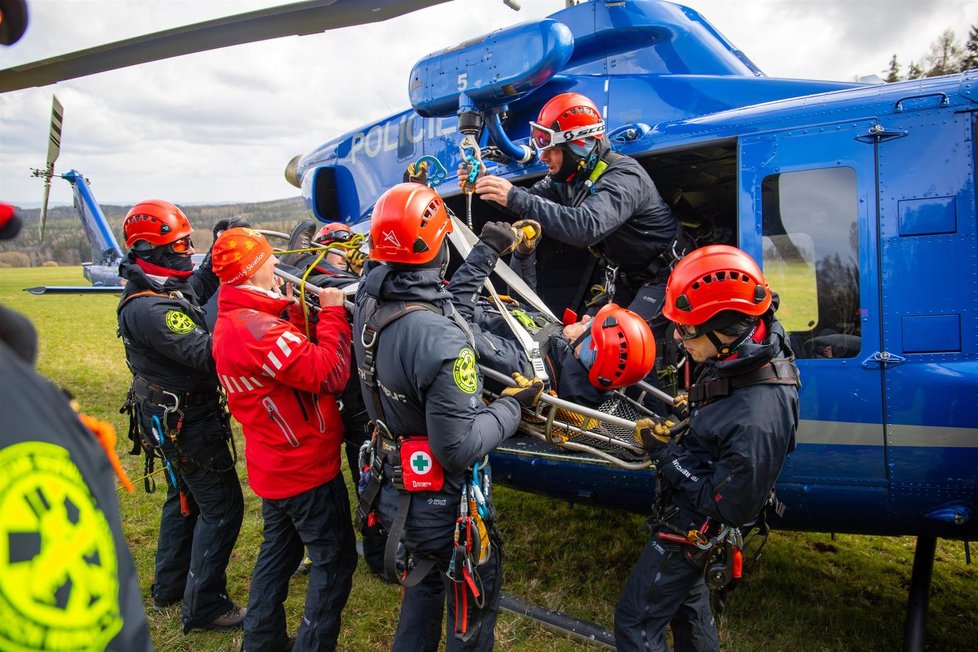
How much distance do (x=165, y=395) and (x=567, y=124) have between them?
9.83ft

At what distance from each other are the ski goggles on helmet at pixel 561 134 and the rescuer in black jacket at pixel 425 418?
1.30 meters

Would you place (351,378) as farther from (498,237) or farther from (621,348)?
(621,348)

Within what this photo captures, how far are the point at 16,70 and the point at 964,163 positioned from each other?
3.75 m

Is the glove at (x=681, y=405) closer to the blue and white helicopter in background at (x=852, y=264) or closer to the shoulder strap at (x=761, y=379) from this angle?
the blue and white helicopter in background at (x=852, y=264)

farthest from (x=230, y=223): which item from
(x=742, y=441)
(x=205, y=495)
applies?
(x=742, y=441)

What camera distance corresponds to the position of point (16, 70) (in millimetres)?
1895

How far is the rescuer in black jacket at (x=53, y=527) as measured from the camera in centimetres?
75

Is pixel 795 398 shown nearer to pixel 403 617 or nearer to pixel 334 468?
pixel 403 617

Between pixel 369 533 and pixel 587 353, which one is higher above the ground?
pixel 587 353

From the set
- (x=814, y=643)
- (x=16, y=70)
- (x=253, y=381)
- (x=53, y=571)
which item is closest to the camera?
(x=53, y=571)

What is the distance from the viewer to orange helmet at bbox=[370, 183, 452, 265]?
2.71m

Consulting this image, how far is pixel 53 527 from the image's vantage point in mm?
799

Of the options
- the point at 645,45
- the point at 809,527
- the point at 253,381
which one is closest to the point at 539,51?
the point at 645,45

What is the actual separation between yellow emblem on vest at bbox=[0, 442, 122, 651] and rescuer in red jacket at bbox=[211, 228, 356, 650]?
2.28 metres
